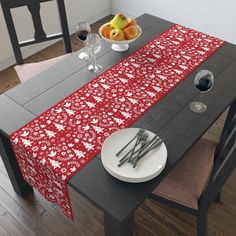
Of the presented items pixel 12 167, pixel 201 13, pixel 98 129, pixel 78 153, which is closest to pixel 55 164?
pixel 78 153

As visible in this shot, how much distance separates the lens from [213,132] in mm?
2305

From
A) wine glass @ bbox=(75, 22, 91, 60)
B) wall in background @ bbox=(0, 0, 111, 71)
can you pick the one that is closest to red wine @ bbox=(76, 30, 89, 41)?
wine glass @ bbox=(75, 22, 91, 60)

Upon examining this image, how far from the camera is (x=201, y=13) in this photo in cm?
296

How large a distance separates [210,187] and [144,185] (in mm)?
320

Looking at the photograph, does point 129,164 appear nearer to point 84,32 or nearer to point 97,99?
point 97,99

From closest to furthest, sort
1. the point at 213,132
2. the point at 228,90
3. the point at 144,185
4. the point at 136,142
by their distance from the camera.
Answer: the point at 144,185
the point at 136,142
the point at 228,90
the point at 213,132

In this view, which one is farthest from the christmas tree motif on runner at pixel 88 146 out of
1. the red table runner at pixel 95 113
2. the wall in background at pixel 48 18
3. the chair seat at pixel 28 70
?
the wall in background at pixel 48 18

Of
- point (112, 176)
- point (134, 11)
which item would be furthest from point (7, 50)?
point (112, 176)

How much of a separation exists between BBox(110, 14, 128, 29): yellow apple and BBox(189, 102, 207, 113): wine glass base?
1.82 ft

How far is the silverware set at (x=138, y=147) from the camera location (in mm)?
1239

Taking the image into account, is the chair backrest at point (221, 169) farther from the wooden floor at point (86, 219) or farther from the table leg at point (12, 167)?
the table leg at point (12, 167)

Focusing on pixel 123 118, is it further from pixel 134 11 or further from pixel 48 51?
pixel 134 11

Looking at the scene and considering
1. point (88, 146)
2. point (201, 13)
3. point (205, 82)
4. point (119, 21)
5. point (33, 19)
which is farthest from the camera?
point (201, 13)

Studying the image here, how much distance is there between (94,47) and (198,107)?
61 centimetres
